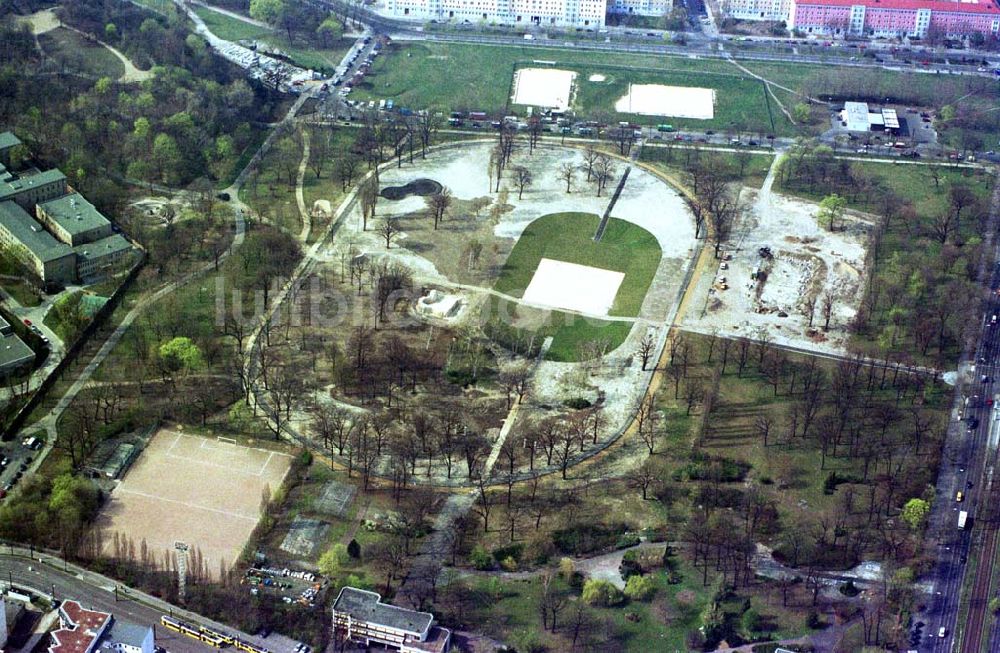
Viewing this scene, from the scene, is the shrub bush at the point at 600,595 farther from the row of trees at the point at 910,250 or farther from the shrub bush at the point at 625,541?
the row of trees at the point at 910,250

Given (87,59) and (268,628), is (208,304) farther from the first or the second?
(87,59)

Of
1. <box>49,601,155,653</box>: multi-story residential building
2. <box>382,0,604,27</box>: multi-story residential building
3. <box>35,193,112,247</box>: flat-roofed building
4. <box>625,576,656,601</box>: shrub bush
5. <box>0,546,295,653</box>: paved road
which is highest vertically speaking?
<box>382,0,604,27</box>: multi-story residential building

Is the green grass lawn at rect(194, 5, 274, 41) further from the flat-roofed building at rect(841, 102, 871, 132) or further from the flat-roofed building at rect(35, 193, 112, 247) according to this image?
the flat-roofed building at rect(841, 102, 871, 132)

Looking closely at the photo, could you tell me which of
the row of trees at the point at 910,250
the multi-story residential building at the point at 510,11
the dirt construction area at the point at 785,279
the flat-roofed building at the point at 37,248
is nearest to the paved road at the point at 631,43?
the multi-story residential building at the point at 510,11

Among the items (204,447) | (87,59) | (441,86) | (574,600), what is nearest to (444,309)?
(204,447)

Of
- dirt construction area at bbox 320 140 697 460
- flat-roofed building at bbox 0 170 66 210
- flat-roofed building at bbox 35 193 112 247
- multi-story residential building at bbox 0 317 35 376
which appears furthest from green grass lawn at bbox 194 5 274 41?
multi-story residential building at bbox 0 317 35 376

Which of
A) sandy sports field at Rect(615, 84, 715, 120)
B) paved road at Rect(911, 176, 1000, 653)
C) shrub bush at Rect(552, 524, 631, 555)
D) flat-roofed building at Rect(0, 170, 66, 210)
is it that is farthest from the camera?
sandy sports field at Rect(615, 84, 715, 120)

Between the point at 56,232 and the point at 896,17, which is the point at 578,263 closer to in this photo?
the point at 56,232
